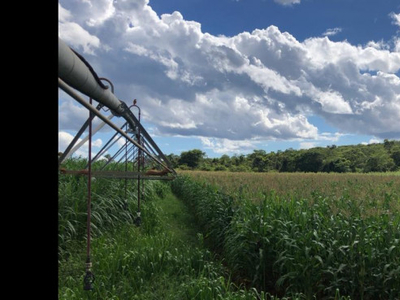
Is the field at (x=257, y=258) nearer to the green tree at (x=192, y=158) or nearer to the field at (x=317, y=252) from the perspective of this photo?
the field at (x=317, y=252)

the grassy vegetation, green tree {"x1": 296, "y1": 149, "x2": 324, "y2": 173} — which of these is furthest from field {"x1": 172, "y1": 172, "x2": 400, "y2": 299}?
green tree {"x1": 296, "y1": 149, "x2": 324, "y2": 173}

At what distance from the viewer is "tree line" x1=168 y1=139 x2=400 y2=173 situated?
143 ft

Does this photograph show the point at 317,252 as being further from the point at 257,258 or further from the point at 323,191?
the point at 323,191

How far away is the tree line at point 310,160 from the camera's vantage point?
143ft

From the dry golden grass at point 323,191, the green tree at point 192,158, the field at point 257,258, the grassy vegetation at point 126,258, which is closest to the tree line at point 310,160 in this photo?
the green tree at point 192,158

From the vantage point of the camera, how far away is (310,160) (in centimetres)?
4759

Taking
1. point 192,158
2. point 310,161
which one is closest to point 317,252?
point 310,161

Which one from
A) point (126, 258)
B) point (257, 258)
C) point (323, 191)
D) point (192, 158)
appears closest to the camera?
point (257, 258)

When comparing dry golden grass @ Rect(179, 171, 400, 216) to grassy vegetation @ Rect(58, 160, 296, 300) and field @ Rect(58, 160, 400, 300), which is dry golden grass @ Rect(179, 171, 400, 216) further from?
grassy vegetation @ Rect(58, 160, 296, 300)

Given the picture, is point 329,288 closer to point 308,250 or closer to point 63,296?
point 308,250
